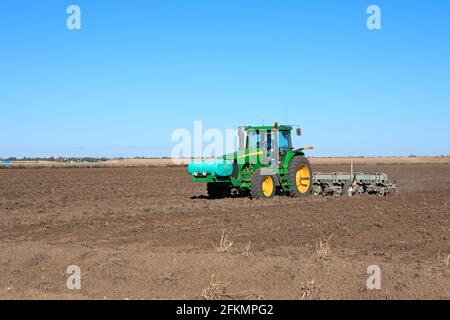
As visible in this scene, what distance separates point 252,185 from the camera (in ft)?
56.9

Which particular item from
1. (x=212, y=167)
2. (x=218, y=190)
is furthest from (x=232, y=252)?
(x=218, y=190)

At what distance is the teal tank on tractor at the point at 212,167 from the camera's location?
17.2 meters

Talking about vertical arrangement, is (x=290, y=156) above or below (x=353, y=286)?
above

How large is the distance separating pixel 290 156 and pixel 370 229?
7145 mm

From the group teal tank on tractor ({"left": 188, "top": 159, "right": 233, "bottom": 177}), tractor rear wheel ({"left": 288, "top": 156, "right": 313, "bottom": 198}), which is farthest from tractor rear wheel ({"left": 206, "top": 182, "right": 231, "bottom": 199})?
tractor rear wheel ({"left": 288, "top": 156, "right": 313, "bottom": 198})

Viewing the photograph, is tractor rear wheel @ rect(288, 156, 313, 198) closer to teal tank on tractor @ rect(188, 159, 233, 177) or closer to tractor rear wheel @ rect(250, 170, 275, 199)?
tractor rear wheel @ rect(250, 170, 275, 199)

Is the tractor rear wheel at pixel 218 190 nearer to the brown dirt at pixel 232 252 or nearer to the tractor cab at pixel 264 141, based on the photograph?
the tractor cab at pixel 264 141

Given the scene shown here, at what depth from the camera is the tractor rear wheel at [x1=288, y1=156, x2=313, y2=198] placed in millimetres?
18391

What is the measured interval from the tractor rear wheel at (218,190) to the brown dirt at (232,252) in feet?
13.2

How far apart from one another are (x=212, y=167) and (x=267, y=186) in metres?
1.95

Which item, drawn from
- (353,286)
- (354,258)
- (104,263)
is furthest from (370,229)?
(104,263)

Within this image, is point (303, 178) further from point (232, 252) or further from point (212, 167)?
point (232, 252)

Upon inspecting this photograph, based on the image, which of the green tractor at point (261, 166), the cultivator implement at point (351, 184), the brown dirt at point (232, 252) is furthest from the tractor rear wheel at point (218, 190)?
the brown dirt at point (232, 252)
